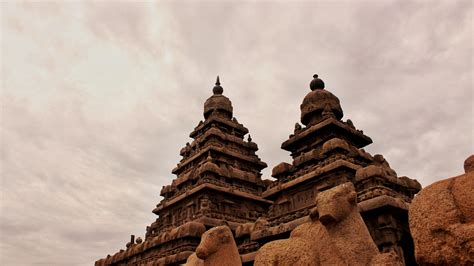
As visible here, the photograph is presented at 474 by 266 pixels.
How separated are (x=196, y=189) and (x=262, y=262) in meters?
18.0

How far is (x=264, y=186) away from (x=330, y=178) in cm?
1112

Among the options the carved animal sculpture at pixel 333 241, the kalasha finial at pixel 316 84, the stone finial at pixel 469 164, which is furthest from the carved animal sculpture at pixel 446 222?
the kalasha finial at pixel 316 84

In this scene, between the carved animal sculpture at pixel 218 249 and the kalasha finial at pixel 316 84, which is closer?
the carved animal sculpture at pixel 218 249

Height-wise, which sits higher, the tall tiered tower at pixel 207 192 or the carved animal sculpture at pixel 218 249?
the tall tiered tower at pixel 207 192

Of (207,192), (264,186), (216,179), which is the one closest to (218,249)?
(207,192)

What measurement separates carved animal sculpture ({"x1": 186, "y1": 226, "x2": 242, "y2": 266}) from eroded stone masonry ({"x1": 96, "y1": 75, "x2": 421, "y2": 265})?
557 cm

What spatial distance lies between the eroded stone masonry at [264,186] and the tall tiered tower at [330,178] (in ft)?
0.13

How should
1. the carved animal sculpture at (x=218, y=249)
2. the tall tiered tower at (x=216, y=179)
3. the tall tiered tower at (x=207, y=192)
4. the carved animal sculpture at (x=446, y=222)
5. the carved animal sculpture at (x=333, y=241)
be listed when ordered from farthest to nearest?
the tall tiered tower at (x=216, y=179) < the tall tiered tower at (x=207, y=192) < the carved animal sculpture at (x=218, y=249) < the carved animal sculpture at (x=333, y=241) < the carved animal sculpture at (x=446, y=222)

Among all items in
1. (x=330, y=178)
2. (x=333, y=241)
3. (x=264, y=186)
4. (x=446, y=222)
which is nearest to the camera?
(x=446, y=222)

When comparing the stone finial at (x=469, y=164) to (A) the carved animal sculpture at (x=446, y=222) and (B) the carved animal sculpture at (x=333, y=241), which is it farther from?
(B) the carved animal sculpture at (x=333, y=241)

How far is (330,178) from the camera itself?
17734mm

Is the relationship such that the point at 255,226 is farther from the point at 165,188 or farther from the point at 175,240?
the point at 165,188

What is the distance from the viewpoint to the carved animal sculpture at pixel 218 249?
316 inches

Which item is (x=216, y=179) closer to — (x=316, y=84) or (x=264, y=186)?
(x=264, y=186)
